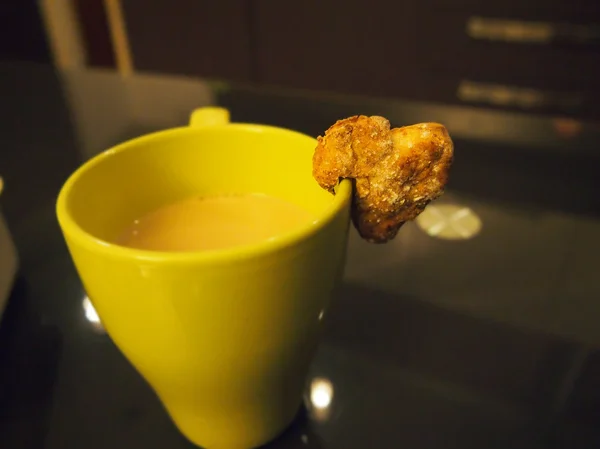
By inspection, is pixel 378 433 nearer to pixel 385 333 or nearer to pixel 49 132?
pixel 385 333

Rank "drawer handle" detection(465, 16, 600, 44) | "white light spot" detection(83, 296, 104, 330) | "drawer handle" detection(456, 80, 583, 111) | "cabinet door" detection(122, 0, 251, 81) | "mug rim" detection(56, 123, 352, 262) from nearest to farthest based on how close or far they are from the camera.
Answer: "mug rim" detection(56, 123, 352, 262) → "white light spot" detection(83, 296, 104, 330) → "drawer handle" detection(465, 16, 600, 44) → "drawer handle" detection(456, 80, 583, 111) → "cabinet door" detection(122, 0, 251, 81)

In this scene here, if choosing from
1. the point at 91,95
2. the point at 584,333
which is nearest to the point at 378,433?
the point at 584,333

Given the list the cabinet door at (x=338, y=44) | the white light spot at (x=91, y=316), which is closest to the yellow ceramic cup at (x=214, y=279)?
the white light spot at (x=91, y=316)

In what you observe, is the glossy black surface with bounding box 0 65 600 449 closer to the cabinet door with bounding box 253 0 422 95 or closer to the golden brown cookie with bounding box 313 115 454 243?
the golden brown cookie with bounding box 313 115 454 243

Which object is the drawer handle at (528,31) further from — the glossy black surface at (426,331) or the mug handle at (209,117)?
the mug handle at (209,117)

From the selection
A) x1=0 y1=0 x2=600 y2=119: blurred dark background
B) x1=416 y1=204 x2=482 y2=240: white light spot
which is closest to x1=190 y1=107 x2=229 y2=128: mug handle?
x1=416 y1=204 x2=482 y2=240: white light spot

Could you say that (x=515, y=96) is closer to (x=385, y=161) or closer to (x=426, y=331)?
(x=426, y=331)

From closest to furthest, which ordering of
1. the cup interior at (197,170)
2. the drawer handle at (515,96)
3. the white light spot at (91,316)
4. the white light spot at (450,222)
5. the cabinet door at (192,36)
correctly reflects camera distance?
the cup interior at (197,170), the white light spot at (91,316), the white light spot at (450,222), the drawer handle at (515,96), the cabinet door at (192,36)

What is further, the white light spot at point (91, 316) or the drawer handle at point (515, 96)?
the drawer handle at point (515, 96)
